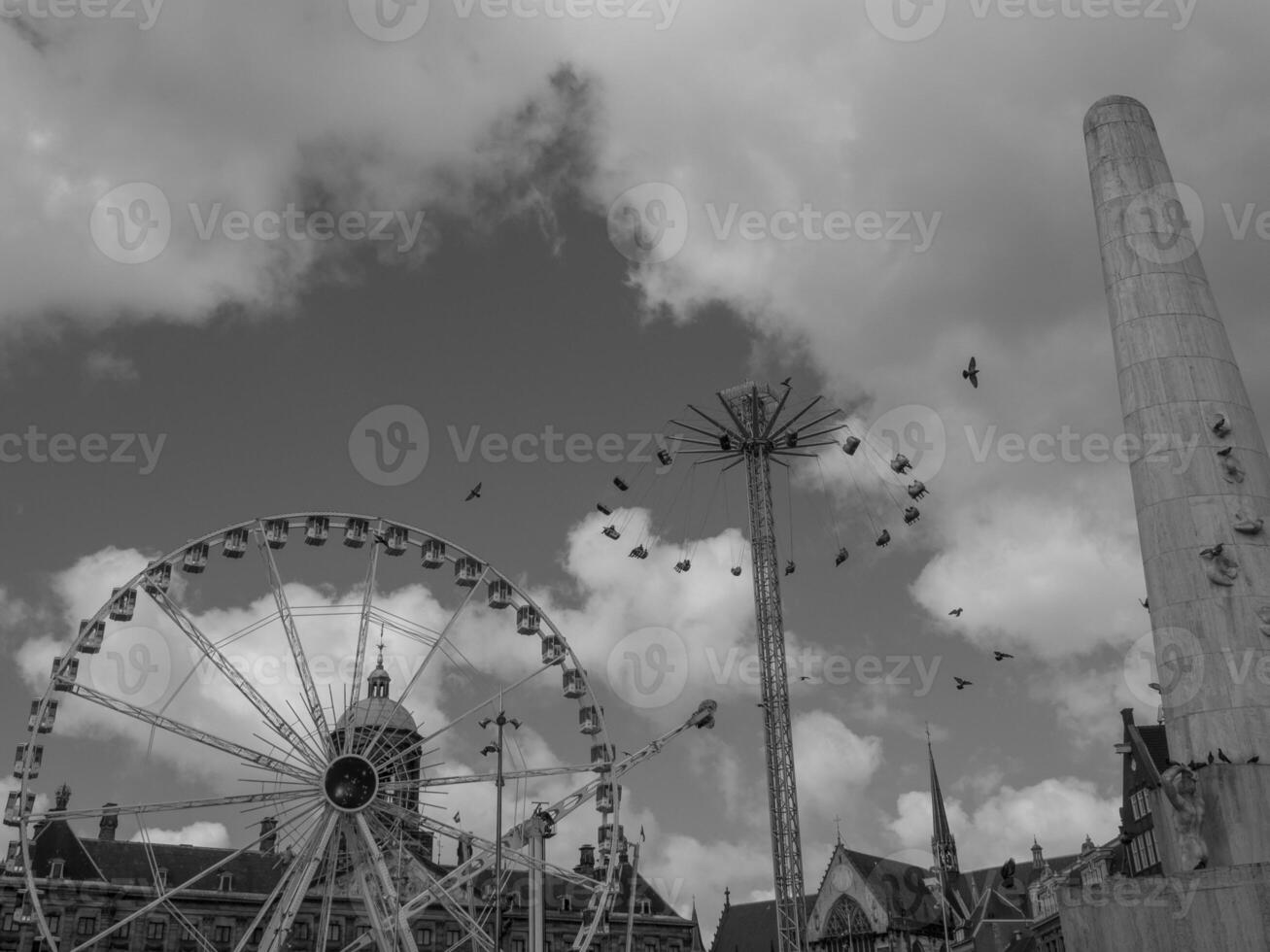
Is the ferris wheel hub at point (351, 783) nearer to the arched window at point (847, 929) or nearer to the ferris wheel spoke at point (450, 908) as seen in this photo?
the ferris wheel spoke at point (450, 908)

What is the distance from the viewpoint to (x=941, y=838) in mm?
127938

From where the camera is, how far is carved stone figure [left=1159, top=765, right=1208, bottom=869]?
79.6 feet

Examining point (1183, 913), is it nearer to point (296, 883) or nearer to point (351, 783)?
point (351, 783)

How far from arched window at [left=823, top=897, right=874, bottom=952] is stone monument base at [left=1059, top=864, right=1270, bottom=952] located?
322 ft

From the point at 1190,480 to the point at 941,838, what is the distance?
109m

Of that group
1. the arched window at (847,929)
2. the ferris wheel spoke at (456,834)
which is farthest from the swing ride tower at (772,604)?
the arched window at (847,929)

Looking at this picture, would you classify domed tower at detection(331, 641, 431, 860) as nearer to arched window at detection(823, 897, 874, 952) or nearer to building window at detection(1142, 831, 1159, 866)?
building window at detection(1142, 831, 1159, 866)

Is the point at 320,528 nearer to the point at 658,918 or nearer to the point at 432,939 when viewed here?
the point at 432,939

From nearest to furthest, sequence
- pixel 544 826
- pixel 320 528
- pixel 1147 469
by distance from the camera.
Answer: pixel 1147 469, pixel 544 826, pixel 320 528

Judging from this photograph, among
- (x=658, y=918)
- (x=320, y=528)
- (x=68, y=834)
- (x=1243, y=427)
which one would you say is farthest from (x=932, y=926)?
(x=1243, y=427)

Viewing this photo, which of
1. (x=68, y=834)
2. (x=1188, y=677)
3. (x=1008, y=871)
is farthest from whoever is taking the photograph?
(x=68, y=834)

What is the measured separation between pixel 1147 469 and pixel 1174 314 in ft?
13.0

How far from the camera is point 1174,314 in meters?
29.1

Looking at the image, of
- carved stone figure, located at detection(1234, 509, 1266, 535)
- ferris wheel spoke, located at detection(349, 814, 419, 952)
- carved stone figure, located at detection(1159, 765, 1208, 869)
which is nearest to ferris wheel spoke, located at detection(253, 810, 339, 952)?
ferris wheel spoke, located at detection(349, 814, 419, 952)
